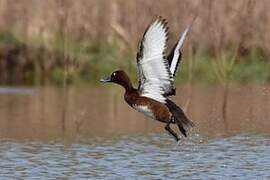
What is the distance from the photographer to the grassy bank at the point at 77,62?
687 inches

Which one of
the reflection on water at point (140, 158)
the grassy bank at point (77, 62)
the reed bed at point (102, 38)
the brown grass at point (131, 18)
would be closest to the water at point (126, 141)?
the reflection on water at point (140, 158)

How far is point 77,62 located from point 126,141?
265 inches

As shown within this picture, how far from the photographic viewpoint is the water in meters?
9.54

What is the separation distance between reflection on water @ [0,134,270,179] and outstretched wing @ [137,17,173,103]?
2.99 feet

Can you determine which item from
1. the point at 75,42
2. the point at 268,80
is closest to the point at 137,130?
the point at 268,80

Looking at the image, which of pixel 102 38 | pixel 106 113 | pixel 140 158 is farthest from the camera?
pixel 102 38

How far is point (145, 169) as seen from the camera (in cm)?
961

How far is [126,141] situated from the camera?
446 inches

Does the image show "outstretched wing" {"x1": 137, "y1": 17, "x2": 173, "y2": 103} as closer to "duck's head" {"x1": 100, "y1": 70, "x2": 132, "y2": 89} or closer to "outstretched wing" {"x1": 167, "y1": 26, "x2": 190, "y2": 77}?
"duck's head" {"x1": 100, "y1": 70, "x2": 132, "y2": 89}

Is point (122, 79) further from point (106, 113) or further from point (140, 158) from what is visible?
point (106, 113)

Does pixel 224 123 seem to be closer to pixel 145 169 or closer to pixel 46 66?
pixel 145 169

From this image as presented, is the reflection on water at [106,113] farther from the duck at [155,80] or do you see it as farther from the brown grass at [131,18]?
the duck at [155,80]

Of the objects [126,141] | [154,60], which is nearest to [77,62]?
[126,141]

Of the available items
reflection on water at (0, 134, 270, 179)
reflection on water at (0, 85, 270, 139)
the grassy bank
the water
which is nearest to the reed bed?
the grassy bank
